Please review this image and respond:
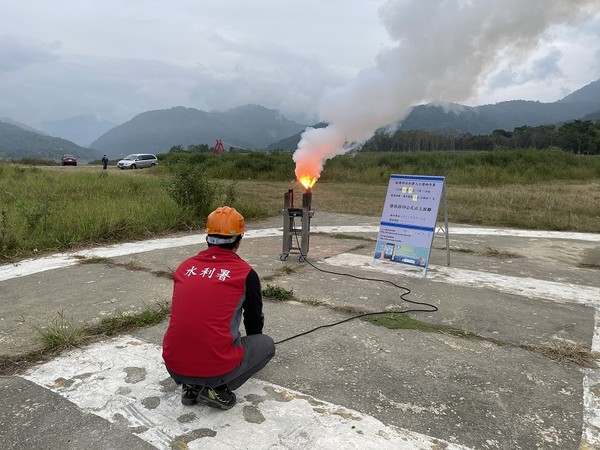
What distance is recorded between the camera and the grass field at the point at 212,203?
7.86m

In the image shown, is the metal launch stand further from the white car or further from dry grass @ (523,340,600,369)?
the white car

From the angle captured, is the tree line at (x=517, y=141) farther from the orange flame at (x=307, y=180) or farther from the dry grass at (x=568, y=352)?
the dry grass at (x=568, y=352)

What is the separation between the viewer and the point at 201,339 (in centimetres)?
251

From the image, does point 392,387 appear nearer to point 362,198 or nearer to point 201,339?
point 201,339

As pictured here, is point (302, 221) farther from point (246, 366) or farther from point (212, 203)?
point (212, 203)

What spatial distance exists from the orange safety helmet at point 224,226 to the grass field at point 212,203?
5364 mm

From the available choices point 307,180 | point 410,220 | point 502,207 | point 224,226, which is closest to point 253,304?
point 224,226

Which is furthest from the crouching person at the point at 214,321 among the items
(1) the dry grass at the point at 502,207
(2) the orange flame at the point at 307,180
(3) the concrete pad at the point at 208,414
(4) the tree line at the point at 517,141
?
(4) the tree line at the point at 517,141

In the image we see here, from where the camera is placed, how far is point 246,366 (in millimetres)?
2770

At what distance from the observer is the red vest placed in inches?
99.1

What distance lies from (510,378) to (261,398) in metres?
1.81

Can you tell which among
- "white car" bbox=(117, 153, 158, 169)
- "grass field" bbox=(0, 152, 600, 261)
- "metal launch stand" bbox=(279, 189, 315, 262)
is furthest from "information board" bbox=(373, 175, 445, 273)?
"white car" bbox=(117, 153, 158, 169)

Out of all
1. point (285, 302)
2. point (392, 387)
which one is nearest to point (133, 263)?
point (285, 302)

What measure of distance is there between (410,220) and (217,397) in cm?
433
